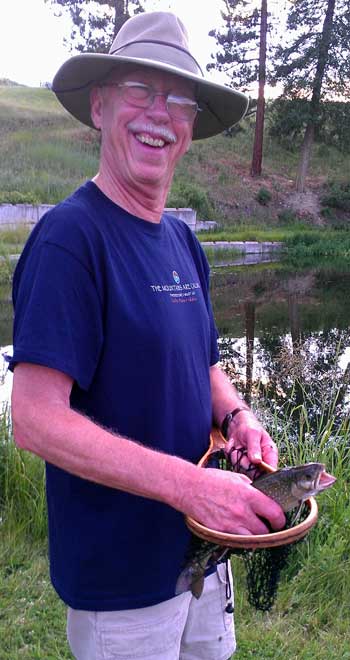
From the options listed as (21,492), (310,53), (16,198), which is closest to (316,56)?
(310,53)

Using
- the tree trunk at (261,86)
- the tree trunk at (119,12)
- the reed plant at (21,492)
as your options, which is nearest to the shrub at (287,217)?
the tree trunk at (261,86)

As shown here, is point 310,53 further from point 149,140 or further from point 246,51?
point 149,140

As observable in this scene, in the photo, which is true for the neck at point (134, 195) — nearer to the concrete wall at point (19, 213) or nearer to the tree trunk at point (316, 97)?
the concrete wall at point (19, 213)

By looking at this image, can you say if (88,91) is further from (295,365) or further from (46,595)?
(295,365)

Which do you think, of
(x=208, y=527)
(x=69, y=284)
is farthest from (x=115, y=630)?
(x=69, y=284)

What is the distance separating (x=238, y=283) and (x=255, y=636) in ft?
41.9

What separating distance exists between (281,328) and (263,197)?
1699 cm

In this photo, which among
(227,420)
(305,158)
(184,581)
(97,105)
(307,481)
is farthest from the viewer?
(305,158)

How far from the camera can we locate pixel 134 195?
1.75m

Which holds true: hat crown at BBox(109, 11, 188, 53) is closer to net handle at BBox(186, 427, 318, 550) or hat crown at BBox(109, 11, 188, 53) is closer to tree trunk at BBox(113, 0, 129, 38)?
net handle at BBox(186, 427, 318, 550)

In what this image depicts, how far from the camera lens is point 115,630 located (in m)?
1.63

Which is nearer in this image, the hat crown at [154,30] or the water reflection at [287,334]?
the hat crown at [154,30]

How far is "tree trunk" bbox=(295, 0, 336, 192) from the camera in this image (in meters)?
26.6

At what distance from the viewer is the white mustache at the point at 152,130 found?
1752 mm
